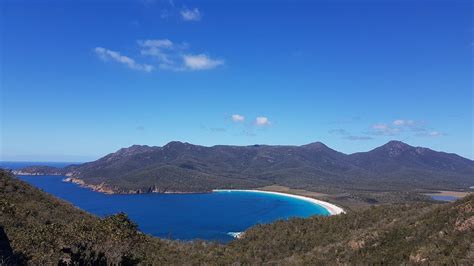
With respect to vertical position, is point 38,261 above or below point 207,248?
above

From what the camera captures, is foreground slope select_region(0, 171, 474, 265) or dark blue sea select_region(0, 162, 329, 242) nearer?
foreground slope select_region(0, 171, 474, 265)

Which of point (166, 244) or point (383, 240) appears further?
point (166, 244)

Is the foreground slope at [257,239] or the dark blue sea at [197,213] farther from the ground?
the foreground slope at [257,239]

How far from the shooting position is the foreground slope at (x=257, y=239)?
25.8 metres

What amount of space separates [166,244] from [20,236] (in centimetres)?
2647

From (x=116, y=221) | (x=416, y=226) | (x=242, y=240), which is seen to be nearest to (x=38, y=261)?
(x=116, y=221)

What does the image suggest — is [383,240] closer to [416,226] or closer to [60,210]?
[416,226]

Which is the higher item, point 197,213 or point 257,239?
point 257,239

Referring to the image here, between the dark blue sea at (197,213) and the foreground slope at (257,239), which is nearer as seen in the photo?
the foreground slope at (257,239)

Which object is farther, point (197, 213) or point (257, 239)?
point (197, 213)

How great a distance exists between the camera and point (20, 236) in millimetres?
33500

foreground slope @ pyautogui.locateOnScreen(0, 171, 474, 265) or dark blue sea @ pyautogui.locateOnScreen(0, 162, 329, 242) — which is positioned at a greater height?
foreground slope @ pyautogui.locateOnScreen(0, 171, 474, 265)

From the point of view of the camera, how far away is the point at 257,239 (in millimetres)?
62188

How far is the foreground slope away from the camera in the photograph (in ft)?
84.6
